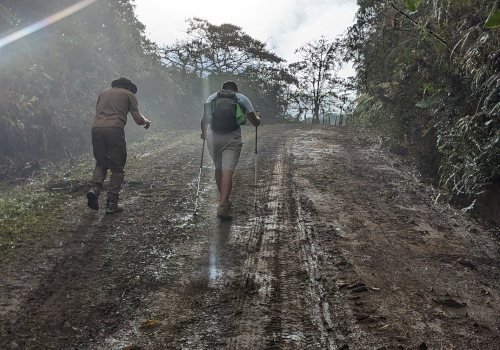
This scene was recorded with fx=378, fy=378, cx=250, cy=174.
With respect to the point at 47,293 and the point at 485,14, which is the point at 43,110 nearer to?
the point at 47,293

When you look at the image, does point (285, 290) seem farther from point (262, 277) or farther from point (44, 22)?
point (44, 22)

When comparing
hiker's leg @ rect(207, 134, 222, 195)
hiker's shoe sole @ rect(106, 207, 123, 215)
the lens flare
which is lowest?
hiker's shoe sole @ rect(106, 207, 123, 215)

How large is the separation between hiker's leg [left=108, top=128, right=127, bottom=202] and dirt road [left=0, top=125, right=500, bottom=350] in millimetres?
407

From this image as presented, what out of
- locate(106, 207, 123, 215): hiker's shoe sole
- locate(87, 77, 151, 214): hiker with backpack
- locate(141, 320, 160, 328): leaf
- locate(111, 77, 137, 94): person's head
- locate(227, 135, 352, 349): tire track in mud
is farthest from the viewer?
locate(111, 77, 137, 94): person's head

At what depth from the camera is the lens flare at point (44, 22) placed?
1285 cm

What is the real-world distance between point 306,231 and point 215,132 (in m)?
2.15

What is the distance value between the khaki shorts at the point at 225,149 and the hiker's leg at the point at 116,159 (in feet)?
4.47

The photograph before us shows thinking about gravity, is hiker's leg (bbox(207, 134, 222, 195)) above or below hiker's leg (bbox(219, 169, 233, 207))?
above

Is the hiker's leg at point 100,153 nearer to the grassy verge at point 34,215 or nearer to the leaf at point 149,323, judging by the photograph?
the grassy verge at point 34,215

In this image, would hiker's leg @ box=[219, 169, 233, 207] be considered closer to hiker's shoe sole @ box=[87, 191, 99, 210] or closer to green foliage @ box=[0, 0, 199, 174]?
hiker's shoe sole @ box=[87, 191, 99, 210]

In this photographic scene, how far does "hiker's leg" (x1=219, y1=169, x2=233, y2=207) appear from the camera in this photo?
534 centimetres

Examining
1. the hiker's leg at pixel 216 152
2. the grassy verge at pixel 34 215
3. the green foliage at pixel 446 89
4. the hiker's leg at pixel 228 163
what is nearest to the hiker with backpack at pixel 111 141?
the grassy verge at pixel 34 215

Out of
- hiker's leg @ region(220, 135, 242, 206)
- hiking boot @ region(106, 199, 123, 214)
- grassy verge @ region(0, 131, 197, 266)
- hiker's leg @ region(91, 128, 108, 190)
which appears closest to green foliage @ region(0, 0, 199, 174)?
grassy verge @ region(0, 131, 197, 266)

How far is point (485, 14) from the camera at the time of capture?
530 cm
